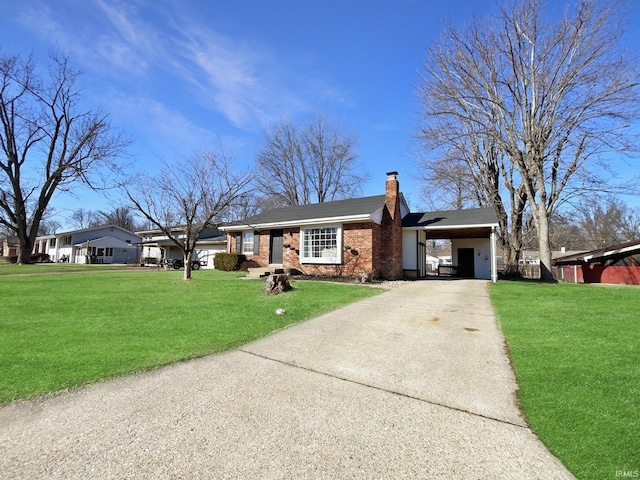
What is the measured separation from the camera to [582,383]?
3.29m

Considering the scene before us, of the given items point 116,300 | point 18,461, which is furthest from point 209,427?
point 116,300

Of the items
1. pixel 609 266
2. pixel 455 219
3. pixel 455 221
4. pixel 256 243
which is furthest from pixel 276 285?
pixel 609 266

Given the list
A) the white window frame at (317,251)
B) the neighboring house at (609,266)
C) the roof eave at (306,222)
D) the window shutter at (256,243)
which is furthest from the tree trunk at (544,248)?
the window shutter at (256,243)

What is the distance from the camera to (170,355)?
4.16m

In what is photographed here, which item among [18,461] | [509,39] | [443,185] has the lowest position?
[18,461]

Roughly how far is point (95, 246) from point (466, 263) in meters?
39.3

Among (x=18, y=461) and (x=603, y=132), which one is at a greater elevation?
(x=603, y=132)

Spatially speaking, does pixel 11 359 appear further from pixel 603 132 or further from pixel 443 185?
pixel 443 185

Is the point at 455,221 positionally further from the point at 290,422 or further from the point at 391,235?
the point at 290,422

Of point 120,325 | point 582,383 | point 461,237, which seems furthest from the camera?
point 461,237

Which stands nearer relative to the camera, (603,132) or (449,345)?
(449,345)

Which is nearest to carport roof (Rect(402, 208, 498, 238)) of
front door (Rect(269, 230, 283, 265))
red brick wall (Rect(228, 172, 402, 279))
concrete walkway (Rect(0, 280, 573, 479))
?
red brick wall (Rect(228, 172, 402, 279))

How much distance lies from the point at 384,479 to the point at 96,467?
1894mm

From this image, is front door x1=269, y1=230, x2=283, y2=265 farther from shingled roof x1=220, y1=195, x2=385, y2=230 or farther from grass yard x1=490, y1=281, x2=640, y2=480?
grass yard x1=490, y1=281, x2=640, y2=480
